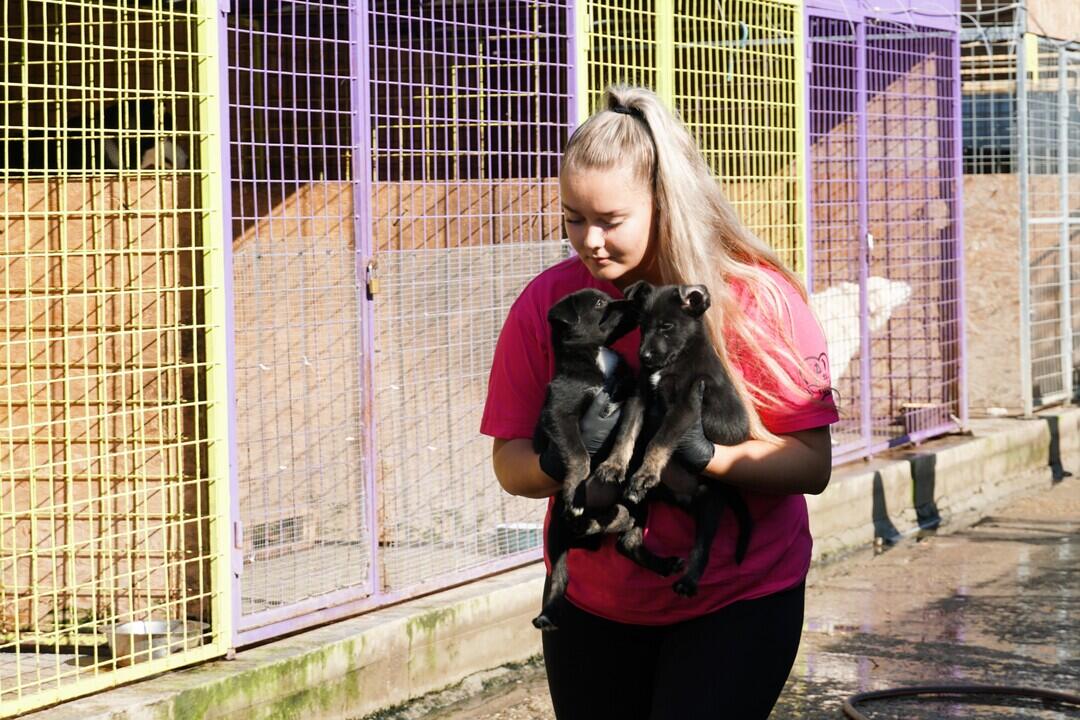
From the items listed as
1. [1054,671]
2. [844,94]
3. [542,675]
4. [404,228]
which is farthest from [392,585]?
[844,94]

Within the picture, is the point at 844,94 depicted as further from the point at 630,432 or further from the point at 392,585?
the point at 630,432

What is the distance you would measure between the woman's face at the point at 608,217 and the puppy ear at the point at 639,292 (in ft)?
0.31

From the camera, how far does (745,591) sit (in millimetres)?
3180

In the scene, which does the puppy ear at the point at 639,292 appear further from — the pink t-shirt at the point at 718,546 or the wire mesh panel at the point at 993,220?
the wire mesh panel at the point at 993,220

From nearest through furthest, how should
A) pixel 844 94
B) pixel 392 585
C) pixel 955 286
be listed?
pixel 392 585 → pixel 844 94 → pixel 955 286

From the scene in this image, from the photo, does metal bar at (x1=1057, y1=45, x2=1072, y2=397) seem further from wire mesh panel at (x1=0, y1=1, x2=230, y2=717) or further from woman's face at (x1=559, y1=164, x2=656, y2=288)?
woman's face at (x1=559, y1=164, x2=656, y2=288)

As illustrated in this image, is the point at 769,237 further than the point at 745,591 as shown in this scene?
Yes

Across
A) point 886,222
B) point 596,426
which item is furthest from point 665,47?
point 596,426

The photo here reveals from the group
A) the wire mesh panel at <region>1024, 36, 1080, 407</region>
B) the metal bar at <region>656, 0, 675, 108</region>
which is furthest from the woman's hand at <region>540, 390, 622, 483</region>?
the wire mesh panel at <region>1024, 36, 1080, 407</region>

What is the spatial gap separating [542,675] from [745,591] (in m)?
3.96

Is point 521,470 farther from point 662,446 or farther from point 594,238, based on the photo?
point 594,238

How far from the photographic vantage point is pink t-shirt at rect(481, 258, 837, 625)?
3.16 meters

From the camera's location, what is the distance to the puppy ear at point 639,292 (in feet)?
10.1

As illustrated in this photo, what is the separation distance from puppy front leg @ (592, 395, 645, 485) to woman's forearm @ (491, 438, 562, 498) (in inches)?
6.0
